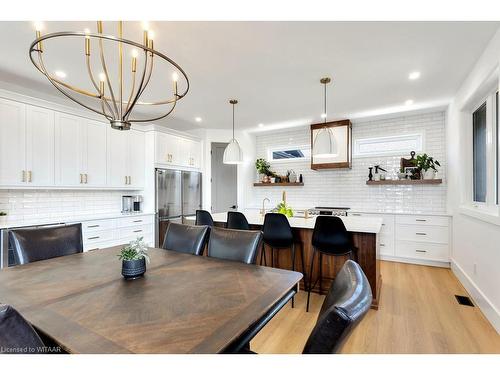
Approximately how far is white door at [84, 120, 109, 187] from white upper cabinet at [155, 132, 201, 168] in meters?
Answer: 0.84

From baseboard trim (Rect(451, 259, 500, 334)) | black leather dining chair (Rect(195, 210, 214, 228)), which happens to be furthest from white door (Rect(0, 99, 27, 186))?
baseboard trim (Rect(451, 259, 500, 334))

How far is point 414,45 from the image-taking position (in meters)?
2.38

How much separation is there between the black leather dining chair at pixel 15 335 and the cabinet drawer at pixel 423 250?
4844 millimetres

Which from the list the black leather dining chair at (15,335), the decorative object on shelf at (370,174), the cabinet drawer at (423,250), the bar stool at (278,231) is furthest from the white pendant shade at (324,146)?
the black leather dining chair at (15,335)

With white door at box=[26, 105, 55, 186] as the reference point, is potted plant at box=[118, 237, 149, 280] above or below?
below

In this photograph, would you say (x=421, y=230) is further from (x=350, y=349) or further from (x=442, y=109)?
(x=350, y=349)

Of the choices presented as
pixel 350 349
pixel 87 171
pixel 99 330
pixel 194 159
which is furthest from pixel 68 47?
pixel 350 349

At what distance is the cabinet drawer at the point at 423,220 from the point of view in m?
4.06

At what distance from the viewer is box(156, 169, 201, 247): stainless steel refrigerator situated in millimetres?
4539

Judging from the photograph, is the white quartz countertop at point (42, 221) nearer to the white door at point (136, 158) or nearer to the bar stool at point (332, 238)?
the white door at point (136, 158)

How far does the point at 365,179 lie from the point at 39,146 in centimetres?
529

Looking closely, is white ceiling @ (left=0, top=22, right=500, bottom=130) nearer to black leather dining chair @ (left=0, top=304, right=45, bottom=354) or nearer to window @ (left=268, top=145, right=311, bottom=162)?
window @ (left=268, top=145, right=311, bottom=162)

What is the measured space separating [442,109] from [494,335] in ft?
11.5

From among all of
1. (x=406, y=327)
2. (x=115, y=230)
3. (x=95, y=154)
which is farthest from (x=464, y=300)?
(x=95, y=154)
